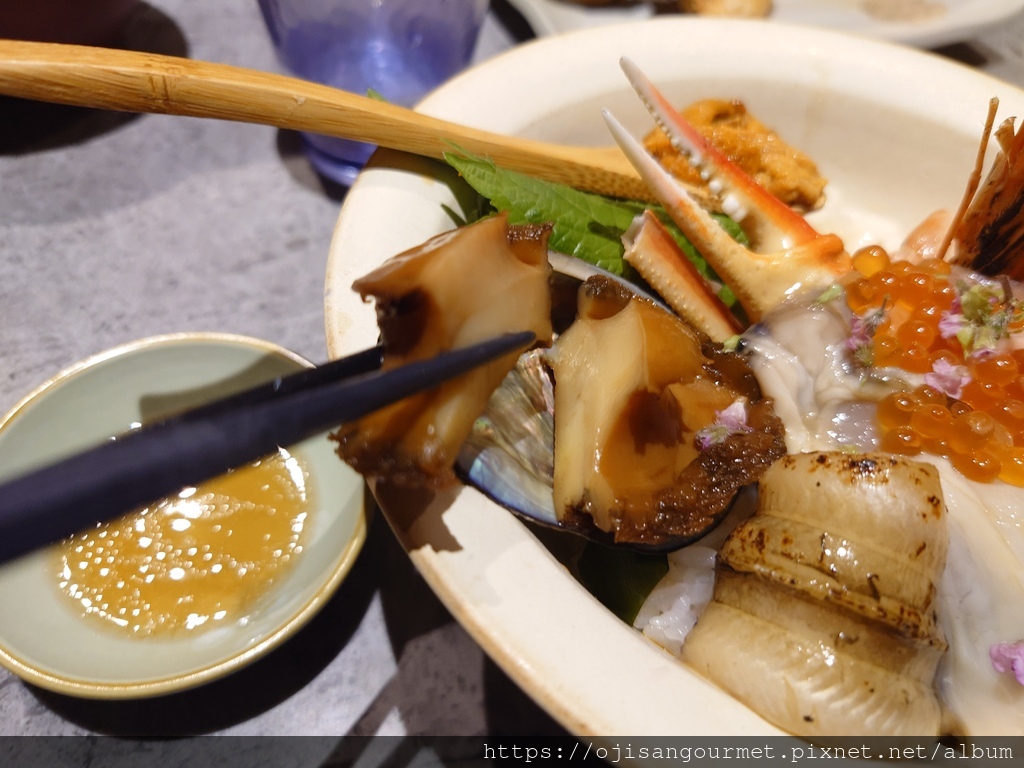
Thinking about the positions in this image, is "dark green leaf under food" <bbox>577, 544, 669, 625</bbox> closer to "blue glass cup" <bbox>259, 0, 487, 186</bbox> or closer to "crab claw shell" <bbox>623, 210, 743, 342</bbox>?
"crab claw shell" <bbox>623, 210, 743, 342</bbox>

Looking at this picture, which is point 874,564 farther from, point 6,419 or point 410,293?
point 6,419

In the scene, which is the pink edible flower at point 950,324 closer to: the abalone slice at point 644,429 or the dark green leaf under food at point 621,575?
the abalone slice at point 644,429

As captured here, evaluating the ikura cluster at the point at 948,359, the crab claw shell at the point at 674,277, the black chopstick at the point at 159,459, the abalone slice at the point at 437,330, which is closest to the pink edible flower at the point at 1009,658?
the ikura cluster at the point at 948,359

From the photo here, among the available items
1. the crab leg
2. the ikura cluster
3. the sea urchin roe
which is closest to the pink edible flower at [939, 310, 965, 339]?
the ikura cluster

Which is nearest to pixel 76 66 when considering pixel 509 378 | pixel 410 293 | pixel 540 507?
pixel 410 293

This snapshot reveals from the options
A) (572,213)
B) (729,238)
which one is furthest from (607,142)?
(729,238)

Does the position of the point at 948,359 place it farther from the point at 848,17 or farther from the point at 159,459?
the point at 848,17

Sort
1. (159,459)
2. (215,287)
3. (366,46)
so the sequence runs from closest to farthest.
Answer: (159,459)
(215,287)
(366,46)
